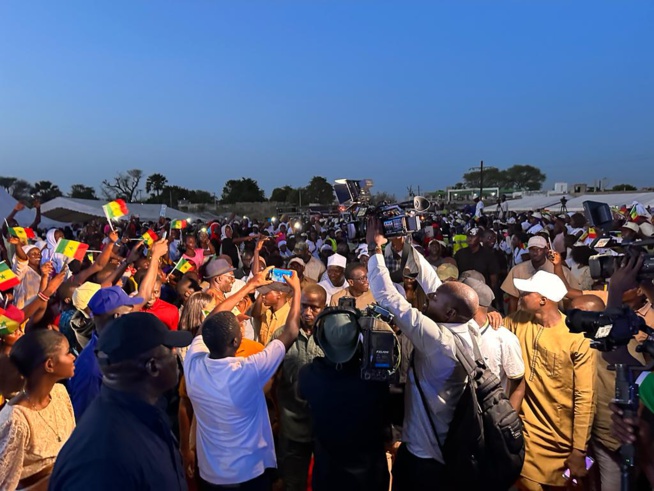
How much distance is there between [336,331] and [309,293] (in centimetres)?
124

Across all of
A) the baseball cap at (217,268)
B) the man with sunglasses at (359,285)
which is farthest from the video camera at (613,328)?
the baseball cap at (217,268)

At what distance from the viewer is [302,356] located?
353 centimetres

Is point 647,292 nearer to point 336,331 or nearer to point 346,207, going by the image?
point 336,331

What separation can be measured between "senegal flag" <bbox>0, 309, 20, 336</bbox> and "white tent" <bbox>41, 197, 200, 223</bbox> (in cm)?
2272

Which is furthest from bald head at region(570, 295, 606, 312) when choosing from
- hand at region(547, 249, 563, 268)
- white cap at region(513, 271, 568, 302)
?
hand at region(547, 249, 563, 268)

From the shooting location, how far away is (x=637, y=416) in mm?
1983

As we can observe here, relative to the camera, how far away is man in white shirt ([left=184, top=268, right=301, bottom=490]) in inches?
107

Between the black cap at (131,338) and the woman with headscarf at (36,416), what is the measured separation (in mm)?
973

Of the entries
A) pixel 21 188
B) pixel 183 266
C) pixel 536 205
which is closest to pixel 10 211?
pixel 183 266

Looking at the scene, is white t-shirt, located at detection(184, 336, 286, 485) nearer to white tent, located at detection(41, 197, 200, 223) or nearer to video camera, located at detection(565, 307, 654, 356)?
video camera, located at detection(565, 307, 654, 356)

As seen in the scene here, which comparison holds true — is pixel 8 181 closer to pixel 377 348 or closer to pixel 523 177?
pixel 377 348

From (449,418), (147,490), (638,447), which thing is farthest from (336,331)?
(638,447)

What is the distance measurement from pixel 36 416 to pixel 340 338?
67.0 inches

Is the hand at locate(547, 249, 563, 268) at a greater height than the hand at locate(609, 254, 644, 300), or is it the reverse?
the hand at locate(609, 254, 644, 300)
